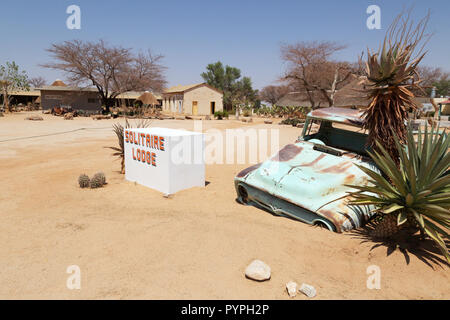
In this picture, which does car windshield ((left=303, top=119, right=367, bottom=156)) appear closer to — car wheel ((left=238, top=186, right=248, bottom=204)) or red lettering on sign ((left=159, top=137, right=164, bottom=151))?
car wheel ((left=238, top=186, right=248, bottom=204))

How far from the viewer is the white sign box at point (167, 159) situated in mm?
6547

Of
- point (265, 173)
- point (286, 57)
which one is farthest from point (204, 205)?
point (286, 57)

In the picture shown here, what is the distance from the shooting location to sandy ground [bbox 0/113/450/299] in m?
3.08

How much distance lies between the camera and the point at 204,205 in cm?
590

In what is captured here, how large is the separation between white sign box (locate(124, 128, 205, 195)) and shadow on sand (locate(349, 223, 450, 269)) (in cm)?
373

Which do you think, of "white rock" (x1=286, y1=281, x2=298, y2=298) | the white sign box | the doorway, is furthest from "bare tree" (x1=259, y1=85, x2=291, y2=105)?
"white rock" (x1=286, y1=281, x2=298, y2=298)

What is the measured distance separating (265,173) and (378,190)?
182 cm

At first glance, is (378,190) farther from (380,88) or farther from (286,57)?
(286,57)

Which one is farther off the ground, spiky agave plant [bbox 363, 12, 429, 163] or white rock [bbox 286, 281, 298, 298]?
spiky agave plant [bbox 363, 12, 429, 163]

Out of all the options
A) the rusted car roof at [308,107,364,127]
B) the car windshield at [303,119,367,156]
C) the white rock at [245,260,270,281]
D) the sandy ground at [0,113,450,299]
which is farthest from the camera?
the car windshield at [303,119,367,156]

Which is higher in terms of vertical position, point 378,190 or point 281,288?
point 378,190

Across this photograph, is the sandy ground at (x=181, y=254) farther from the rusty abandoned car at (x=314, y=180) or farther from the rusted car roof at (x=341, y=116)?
the rusted car roof at (x=341, y=116)

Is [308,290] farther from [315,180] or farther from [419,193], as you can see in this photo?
[315,180]

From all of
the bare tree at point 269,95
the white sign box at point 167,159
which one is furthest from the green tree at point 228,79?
the white sign box at point 167,159
